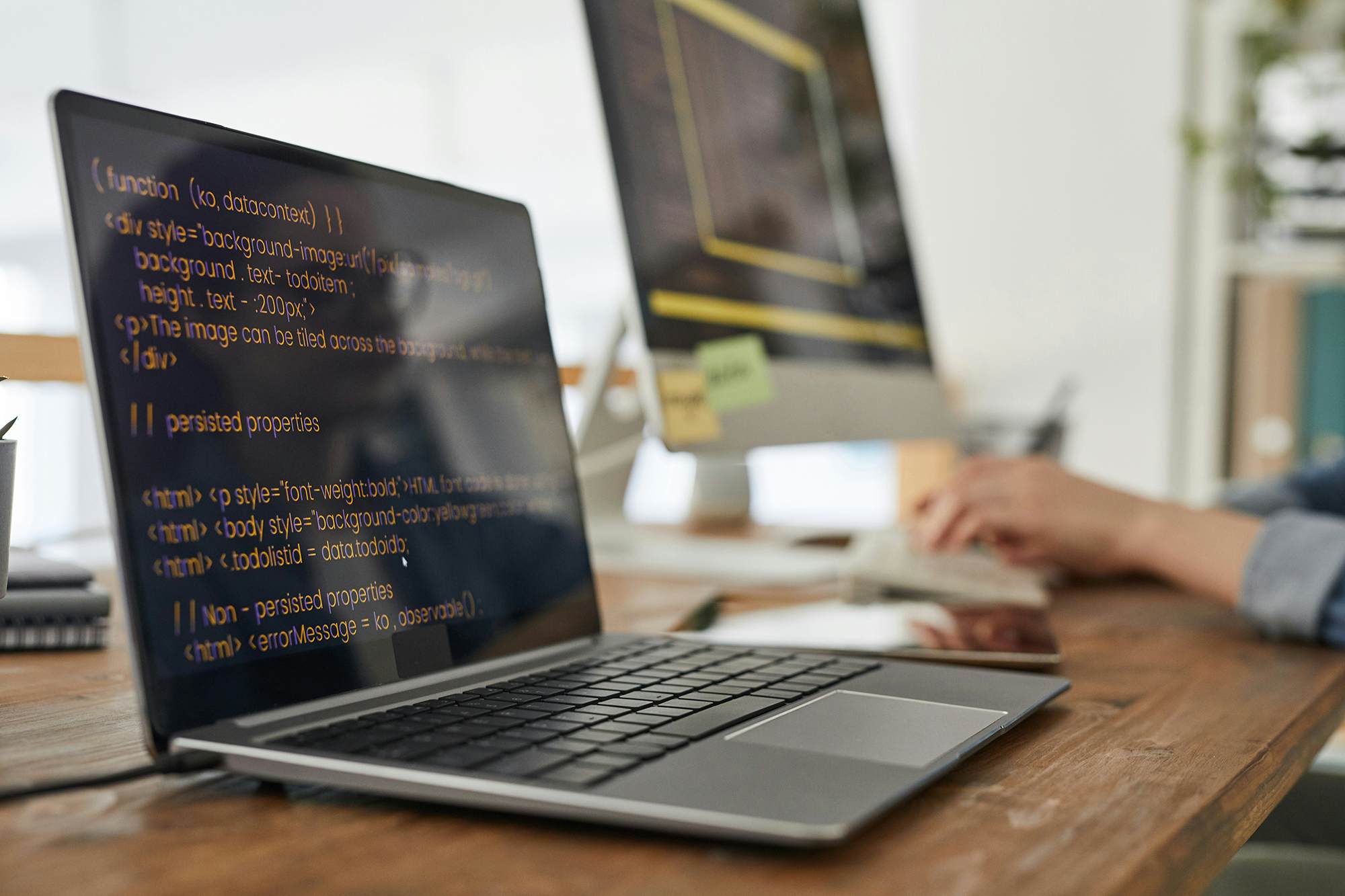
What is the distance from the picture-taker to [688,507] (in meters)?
1.33

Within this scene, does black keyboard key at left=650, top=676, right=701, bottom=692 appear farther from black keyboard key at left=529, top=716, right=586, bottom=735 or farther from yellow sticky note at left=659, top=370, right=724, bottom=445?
yellow sticky note at left=659, top=370, right=724, bottom=445

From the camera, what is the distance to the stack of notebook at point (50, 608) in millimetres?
516

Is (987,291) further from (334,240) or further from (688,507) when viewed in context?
(334,240)

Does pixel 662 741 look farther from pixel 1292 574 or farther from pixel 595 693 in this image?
pixel 1292 574

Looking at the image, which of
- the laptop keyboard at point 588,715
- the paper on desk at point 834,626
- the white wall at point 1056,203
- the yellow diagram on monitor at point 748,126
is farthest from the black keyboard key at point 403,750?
the white wall at point 1056,203

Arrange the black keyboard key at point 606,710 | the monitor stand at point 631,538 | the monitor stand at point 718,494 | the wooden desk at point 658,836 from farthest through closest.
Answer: the monitor stand at point 718,494, the monitor stand at point 631,538, the black keyboard key at point 606,710, the wooden desk at point 658,836

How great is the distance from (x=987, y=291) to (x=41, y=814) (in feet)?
8.57

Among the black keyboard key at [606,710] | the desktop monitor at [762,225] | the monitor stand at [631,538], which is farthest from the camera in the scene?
the monitor stand at [631,538]

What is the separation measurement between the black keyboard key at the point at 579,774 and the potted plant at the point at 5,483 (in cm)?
26

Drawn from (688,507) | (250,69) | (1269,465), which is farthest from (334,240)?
(1269,465)

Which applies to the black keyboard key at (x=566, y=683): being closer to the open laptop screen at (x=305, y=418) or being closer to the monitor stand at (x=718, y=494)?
the open laptop screen at (x=305, y=418)

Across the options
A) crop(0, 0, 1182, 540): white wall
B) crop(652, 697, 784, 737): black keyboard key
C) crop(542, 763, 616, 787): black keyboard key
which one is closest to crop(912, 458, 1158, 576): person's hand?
crop(652, 697, 784, 737): black keyboard key

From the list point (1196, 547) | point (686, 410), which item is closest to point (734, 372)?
point (686, 410)

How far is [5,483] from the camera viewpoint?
1.35 ft
